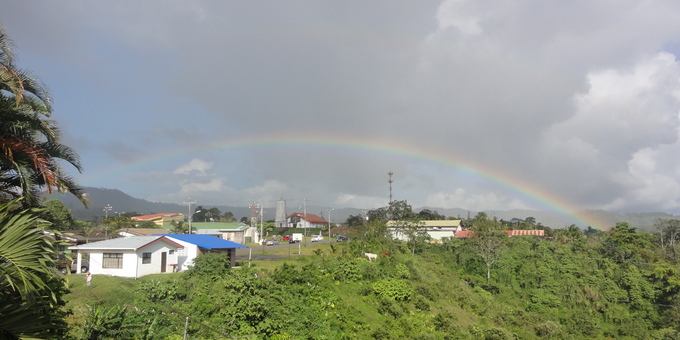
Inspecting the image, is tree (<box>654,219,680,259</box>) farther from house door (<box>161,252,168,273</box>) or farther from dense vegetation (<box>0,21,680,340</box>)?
house door (<box>161,252,168,273</box>)

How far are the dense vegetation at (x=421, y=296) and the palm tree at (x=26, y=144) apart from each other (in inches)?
113

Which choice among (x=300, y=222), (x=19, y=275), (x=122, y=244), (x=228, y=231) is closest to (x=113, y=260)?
(x=122, y=244)

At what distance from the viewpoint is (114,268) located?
3056cm

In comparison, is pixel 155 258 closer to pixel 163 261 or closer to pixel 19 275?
pixel 163 261

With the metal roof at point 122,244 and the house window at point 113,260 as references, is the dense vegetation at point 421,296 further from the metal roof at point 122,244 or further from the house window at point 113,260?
the house window at point 113,260

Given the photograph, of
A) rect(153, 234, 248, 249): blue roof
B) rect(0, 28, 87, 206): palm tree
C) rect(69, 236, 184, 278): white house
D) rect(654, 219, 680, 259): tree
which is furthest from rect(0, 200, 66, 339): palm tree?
rect(654, 219, 680, 259): tree

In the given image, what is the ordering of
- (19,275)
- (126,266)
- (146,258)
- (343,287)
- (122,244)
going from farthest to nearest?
(146,258) < (122,244) < (126,266) < (343,287) < (19,275)

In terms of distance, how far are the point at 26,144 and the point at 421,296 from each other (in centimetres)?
2078

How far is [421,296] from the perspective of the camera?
23953 mm

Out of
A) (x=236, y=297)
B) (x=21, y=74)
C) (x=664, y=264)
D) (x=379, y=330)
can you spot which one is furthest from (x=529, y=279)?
(x=21, y=74)

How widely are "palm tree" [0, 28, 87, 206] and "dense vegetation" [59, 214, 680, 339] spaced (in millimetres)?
2864

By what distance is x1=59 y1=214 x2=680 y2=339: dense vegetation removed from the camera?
13086mm

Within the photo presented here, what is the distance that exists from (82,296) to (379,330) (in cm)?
1147

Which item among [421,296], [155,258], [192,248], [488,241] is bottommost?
[421,296]
